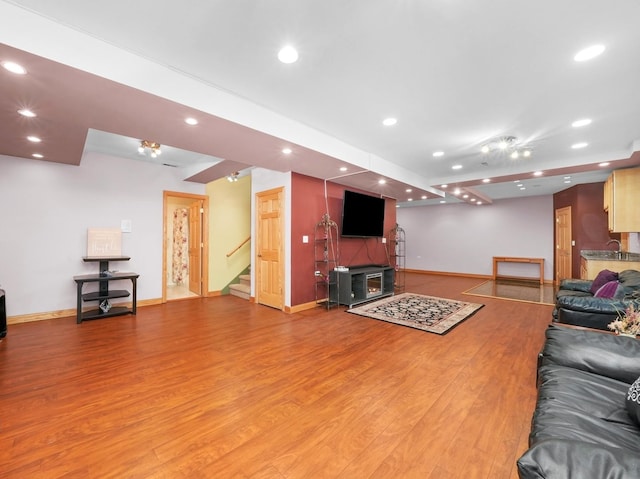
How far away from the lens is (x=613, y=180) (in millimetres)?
4902

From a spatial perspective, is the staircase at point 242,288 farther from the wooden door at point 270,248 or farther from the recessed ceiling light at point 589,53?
the recessed ceiling light at point 589,53

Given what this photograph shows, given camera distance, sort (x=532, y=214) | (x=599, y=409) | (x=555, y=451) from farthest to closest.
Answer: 1. (x=532, y=214)
2. (x=599, y=409)
3. (x=555, y=451)

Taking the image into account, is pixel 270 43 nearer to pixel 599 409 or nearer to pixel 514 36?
pixel 514 36

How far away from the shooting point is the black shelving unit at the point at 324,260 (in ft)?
17.7

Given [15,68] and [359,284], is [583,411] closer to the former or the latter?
[15,68]

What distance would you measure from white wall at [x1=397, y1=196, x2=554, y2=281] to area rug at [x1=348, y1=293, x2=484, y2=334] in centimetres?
460

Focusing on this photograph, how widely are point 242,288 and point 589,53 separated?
610 cm

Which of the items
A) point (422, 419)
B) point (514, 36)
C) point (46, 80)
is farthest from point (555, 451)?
point (46, 80)

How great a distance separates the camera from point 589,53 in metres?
2.22

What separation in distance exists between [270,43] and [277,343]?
10.0 ft

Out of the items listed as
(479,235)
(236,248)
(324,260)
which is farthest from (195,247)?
(479,235)

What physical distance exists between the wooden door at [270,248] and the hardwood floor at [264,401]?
123 centimetres

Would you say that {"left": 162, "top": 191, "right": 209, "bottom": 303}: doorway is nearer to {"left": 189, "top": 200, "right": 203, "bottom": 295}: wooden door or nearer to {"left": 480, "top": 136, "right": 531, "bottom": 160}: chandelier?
{"left": 189, "top": 200, "right": 203, "bottom": 295}: wooden door

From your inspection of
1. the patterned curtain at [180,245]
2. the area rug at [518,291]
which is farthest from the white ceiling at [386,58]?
the patterned curtain at [180,245]
